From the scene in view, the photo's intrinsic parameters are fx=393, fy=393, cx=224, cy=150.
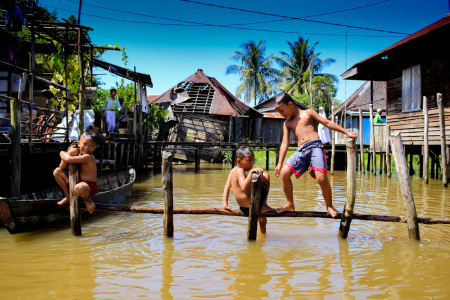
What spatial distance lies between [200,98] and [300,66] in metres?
12.4

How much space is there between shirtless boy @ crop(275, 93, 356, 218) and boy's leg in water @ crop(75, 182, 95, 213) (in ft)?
8.10

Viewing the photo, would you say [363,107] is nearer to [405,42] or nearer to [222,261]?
[405,42]

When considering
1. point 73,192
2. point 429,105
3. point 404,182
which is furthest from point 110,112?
point 404,182

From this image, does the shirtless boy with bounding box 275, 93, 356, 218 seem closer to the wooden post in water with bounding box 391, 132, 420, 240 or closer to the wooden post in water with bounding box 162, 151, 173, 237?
the wooden post in water with bounding box 391, 132, 420, 240

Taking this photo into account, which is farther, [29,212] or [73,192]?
[29,212]

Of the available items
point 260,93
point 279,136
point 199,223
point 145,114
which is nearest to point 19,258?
point 199,223

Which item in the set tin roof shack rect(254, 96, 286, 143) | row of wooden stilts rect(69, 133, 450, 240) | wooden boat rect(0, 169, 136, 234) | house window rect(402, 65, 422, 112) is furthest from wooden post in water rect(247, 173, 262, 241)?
tin roof shack rect(254, 96, 286, 143)

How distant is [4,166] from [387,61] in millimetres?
13149

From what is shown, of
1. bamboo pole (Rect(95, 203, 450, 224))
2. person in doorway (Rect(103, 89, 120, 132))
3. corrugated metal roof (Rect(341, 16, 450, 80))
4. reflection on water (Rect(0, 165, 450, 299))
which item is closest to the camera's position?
reflection on water (Rect(0, 165, 450, 299))

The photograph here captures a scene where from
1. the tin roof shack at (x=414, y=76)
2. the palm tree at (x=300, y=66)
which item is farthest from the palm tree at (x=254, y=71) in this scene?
the tin roof shack at (x=414, y=76)

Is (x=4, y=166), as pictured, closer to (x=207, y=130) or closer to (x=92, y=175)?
(x=92, y=175)

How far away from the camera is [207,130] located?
25.4 metres

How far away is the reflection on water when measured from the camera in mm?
3748

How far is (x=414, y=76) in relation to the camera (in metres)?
13.9
